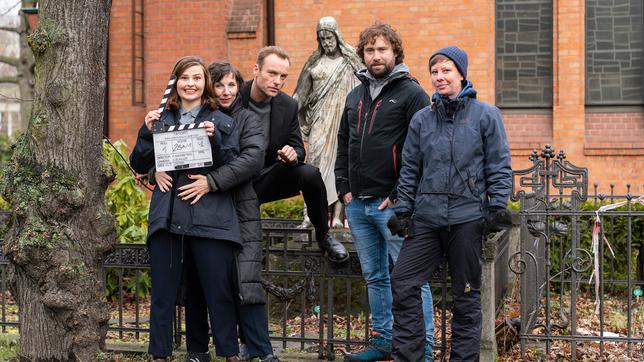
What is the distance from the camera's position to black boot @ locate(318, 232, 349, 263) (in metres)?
6.14

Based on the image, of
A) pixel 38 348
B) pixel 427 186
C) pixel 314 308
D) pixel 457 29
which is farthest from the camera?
pixel 457 29

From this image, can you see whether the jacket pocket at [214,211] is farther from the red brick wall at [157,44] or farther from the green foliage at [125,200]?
the red brick wall at [157,44]

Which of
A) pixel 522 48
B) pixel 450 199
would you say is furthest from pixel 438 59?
pixel 522 48

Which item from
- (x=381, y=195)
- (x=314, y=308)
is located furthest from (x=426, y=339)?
(x=314, y=308)

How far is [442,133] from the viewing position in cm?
523

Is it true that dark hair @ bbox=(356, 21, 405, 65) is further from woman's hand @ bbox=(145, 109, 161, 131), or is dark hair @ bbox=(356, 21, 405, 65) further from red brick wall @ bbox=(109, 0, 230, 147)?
red brick wall @ bbox=(109, 0, 230, 147)

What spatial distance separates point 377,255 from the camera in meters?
5.75

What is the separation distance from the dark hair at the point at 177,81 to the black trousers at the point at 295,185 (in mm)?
656

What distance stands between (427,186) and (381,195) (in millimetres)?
421

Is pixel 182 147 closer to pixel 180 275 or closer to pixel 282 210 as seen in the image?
pixel 180 275

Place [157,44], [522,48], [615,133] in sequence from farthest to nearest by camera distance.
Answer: [157,44], [522,48], [615,133]

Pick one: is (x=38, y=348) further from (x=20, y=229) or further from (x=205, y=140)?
(x=205, y=140)

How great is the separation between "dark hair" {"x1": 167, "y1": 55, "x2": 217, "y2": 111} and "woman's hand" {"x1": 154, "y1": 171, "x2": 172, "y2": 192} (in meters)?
0.43

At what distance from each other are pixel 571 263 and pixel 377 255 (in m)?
2.69
